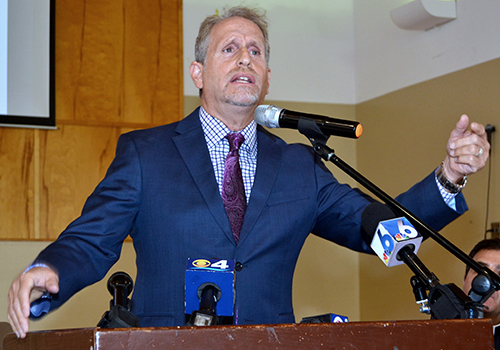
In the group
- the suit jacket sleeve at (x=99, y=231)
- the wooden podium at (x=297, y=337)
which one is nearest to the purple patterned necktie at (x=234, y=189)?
A: the suit jacket sleeve at (x=99, y=231)

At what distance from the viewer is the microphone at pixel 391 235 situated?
4.28ft

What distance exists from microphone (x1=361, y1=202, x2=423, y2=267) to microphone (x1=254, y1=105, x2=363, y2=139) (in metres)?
0.20

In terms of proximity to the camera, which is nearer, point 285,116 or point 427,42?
point 285,116

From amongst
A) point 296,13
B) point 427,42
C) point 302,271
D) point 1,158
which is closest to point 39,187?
point 1,158

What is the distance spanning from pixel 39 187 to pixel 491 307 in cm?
281

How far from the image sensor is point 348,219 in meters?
1.94

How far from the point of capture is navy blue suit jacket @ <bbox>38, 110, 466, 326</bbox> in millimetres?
1695

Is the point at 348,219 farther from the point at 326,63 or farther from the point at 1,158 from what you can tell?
the point at 326,63

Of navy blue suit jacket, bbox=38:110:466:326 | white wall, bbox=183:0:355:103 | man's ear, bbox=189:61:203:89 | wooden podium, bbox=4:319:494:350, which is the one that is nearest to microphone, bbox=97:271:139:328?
wooden podium, bbox=4:319:494:350

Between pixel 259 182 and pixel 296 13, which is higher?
pixel 296 13

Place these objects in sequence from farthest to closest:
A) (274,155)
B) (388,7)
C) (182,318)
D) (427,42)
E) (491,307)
Result: (388,7) → (427,42) → (491,307) → (274,155) → (182,318)

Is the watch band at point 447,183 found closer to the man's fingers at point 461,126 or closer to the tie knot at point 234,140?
the man's fingers at point 461,126

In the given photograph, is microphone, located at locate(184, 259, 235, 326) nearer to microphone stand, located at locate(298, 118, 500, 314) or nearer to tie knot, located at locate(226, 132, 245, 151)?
microphone stand, located at locate(298, 118, 500, 314)

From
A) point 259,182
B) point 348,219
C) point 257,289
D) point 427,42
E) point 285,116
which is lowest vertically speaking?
point 257,289
